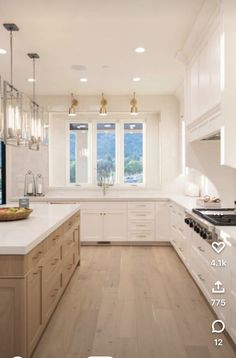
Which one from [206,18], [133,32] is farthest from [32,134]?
[206,18]

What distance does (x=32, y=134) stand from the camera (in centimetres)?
370

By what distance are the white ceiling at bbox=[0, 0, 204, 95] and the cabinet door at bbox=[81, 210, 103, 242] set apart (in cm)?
221

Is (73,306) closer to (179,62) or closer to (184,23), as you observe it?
(184,23)

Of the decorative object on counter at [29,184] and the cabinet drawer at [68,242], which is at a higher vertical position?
the decorative object on counter at [29,184]

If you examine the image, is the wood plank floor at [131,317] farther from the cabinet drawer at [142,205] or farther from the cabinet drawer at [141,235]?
the cabinet drawer at [142,205]

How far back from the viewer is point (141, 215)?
5.96 metres

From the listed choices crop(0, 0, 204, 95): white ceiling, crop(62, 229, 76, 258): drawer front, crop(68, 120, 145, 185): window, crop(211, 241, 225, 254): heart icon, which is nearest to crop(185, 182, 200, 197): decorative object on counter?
crop(68, 120, 145, 185): window

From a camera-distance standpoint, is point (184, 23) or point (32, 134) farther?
point (32, 134)

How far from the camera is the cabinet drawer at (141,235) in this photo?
5.97 meters

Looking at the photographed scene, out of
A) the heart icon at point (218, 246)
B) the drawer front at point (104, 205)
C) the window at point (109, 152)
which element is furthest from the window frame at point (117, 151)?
the heart icon at point (218, 246)

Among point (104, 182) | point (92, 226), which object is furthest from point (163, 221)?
point (104, 182)

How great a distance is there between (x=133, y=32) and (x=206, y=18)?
766mm

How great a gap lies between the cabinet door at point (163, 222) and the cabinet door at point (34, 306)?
3.62m

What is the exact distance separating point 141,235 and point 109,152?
1816 millimetres
